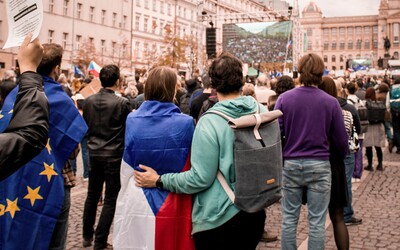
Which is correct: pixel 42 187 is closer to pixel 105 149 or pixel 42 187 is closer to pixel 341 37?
pixel 105 149

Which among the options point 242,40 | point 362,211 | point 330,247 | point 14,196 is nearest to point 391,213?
point 362,211

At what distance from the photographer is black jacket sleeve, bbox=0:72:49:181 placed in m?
1.73

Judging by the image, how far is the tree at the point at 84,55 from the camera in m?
44.6

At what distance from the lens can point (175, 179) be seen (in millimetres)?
3227

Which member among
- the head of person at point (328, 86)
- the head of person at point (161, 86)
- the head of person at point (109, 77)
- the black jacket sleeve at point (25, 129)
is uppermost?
the head of person at point (109, 77)

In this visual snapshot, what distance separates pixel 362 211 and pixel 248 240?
194 inches

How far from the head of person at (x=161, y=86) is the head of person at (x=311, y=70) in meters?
1.40

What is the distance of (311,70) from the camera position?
177 inches

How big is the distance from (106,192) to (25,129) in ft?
12.1

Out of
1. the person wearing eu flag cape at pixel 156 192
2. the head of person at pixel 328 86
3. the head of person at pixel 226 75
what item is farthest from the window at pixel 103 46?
the head of person at pixel 226 75

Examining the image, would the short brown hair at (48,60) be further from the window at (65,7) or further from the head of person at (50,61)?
the window at (65,7)

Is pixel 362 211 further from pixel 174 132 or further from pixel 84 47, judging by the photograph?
pixel 84 47

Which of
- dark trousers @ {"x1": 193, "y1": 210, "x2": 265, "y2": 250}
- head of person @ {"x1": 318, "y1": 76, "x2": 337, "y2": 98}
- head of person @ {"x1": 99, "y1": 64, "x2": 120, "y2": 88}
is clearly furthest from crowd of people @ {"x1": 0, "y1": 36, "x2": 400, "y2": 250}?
head of person @ {"x1": 99, "y1": 64, "x2": 120, "y2": 88}

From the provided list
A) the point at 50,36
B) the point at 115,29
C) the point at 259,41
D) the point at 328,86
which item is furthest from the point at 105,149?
the point at 115,29
